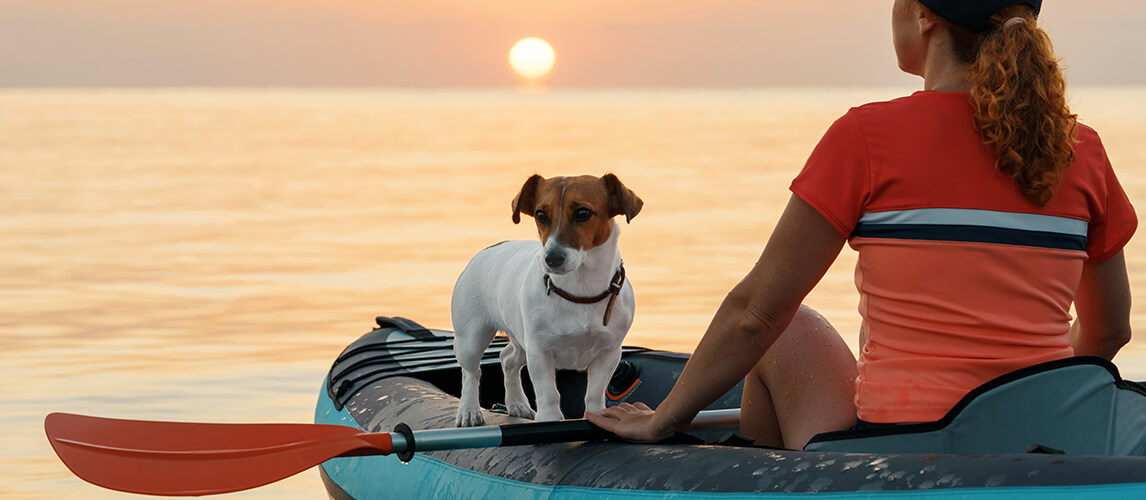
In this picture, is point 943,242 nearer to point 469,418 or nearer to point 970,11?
point 970,11

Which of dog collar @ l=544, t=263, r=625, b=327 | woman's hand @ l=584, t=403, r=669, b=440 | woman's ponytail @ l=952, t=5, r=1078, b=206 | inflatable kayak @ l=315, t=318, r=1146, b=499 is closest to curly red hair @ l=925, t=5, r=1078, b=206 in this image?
woman's ponytail @ l=952, t=5, r=1078, b=206

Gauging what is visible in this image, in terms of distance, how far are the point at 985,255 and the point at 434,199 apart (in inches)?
560

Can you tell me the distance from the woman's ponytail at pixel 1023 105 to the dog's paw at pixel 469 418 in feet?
5.73

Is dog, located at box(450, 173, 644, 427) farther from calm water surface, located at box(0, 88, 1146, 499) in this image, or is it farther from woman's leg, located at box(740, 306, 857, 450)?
calm water surface, located at box(0, 88, 1146, 499)

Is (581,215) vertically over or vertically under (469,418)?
over

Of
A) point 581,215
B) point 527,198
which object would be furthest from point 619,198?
point 527,198

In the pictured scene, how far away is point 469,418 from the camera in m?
A: 3.79

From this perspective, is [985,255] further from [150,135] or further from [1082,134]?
[150,135]

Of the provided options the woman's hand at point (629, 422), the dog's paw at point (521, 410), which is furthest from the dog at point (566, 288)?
the woman's hand at point (629, 422)

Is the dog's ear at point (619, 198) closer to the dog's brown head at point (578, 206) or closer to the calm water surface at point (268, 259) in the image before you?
the dog's brown head at point (578, 206)

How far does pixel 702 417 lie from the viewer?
3.51 meters

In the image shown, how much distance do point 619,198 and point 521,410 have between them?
844 millimetres

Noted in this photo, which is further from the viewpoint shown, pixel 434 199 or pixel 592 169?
pixel 592 169

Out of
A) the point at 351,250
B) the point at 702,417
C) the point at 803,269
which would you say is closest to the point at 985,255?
the point at 803,269
